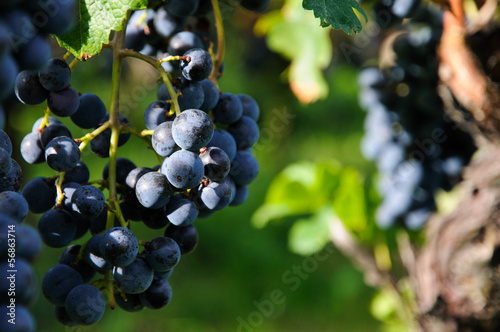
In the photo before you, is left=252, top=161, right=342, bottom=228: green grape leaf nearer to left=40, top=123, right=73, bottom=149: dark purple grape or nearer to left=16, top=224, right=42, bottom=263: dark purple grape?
left=40, top=123, right=73, bottom=149: dark purple grape

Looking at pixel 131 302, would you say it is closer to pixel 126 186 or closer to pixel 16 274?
pixel 126 186

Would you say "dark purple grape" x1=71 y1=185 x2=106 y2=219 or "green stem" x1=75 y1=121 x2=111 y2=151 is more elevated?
"green stem" x1=75 y1=121 x2=111 y2=151

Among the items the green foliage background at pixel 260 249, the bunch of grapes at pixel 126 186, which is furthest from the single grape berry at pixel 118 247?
the green foliage background at pixel 260 249

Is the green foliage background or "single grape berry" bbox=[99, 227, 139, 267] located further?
the green foliage background

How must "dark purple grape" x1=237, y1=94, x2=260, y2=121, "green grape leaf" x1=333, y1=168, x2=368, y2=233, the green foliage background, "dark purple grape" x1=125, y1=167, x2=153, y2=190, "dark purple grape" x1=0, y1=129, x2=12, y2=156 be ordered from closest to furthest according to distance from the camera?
"dark purple grape" x1=0, y1=129, x2=12, y2=156 → "dark purple grape" x1=125, y1=167, x2=153, y2=190 → "dark purple grape" x1=237, y1=94, x2=260, y2=121 → "green grape leaf" x1=333, y1=168, x2=368, y2=233 → the green foliage background

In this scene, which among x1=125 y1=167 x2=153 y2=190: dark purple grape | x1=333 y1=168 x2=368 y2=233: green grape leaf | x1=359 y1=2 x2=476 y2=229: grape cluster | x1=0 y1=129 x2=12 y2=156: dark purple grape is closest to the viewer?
x1=0 y1=129 x2=12 y2=156: dark purple grape

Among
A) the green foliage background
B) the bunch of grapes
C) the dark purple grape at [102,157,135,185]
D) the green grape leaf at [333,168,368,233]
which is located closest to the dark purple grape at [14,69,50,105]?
the bunch of grapes
